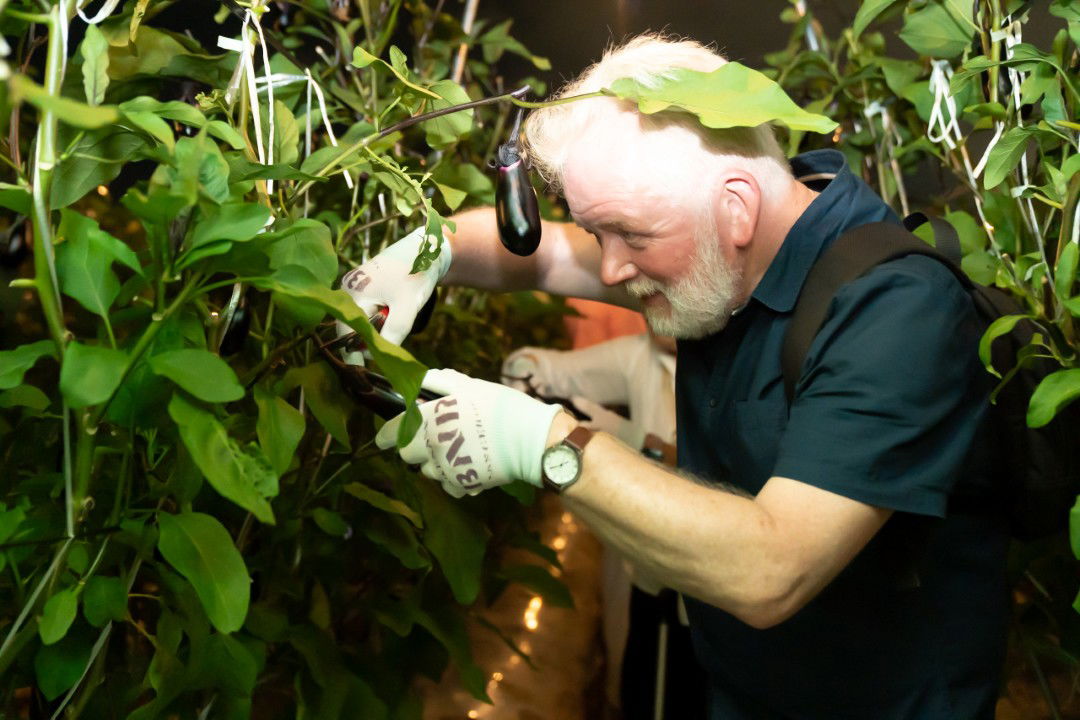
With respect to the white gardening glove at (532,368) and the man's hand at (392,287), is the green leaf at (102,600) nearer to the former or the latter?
the man's hand at (392,287)

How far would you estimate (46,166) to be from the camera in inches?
24.8

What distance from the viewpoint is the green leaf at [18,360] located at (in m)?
0.65

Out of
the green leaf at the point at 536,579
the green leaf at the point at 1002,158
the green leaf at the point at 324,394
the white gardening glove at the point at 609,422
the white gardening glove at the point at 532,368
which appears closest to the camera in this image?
the green leaf at the point at 324,394

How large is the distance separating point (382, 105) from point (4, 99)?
2.87 feet

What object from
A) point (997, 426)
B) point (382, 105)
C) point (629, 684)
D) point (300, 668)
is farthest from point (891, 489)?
point (629, 684)

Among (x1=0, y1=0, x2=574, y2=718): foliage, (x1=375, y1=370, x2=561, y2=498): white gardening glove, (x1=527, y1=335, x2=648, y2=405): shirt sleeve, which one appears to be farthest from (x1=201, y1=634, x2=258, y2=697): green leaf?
(x1=527, y1=335, x2=648, y2=405): shirt sleeve

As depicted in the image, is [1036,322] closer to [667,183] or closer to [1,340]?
[667,183]

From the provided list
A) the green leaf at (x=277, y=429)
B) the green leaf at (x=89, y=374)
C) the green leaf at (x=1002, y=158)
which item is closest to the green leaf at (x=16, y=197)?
the green leaf at (x=89, y=374)

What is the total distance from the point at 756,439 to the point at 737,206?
0.25 meters

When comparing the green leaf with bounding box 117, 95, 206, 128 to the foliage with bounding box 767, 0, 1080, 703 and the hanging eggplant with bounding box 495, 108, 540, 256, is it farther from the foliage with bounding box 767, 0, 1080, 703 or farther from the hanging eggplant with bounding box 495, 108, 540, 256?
the foliage with bounding box 767, 0, 1080, 703

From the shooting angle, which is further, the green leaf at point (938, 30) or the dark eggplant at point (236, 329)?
the green leaf at point (938, 30)

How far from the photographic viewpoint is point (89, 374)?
1.92 feet

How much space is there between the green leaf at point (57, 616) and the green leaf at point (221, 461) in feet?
0.50

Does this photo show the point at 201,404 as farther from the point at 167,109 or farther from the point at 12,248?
the point at 12,248
